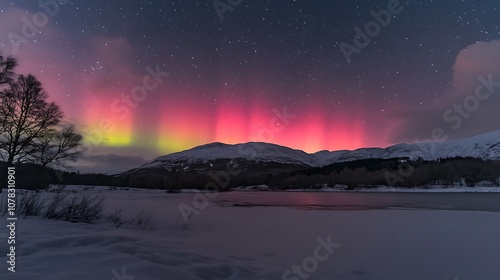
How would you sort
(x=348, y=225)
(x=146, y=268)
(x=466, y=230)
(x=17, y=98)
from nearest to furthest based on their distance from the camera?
(x=146, y=268)
(x=466, y=230)
(x=348, y=225)
(x=17, y=98)

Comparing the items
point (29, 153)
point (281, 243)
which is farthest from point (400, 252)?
point (29, 153)

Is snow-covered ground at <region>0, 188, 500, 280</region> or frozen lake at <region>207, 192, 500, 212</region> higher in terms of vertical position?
frozen lake at <region>207, 192, 500, 212</region>

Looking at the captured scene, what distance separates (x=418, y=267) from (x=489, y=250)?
15.0 feet

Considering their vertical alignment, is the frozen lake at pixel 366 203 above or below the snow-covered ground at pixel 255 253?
above

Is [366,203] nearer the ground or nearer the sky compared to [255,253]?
nearer the sky

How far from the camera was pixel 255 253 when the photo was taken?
10.1m

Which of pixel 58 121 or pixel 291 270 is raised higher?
pixel 58 121

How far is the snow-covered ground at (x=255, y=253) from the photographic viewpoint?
6207mm

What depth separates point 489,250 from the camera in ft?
37.7

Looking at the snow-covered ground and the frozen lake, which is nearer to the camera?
the snow-covered ground

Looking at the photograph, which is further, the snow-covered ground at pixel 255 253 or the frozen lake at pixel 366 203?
the frozen lake at pixel 366 203

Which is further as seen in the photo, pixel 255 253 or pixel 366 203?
pixel 366 203

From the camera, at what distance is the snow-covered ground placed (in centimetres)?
621

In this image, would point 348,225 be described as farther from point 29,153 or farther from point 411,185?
point 411,185
